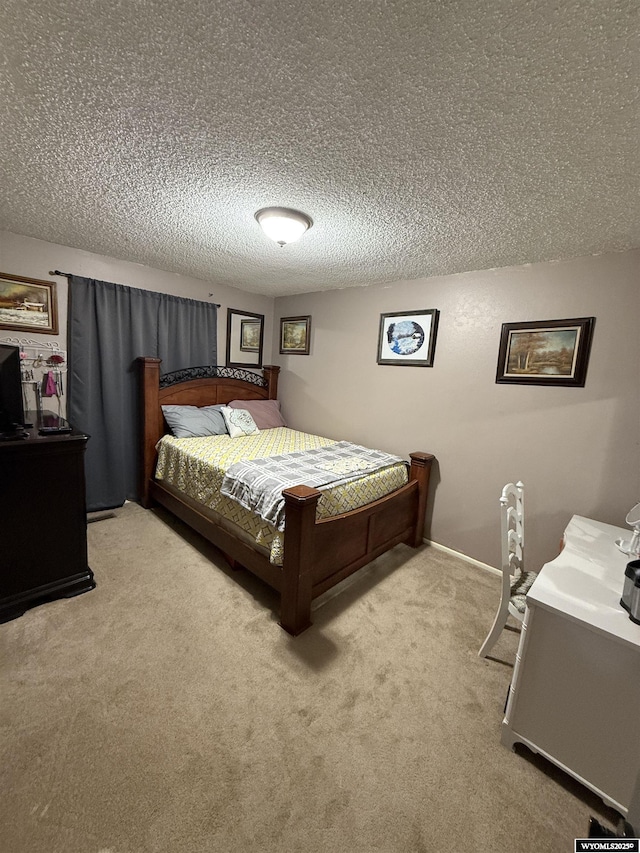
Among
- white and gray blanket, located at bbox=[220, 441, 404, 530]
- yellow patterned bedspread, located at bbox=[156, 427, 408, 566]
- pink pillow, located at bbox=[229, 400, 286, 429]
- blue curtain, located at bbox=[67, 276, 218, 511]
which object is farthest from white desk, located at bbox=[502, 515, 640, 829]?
blue curtain, located at bbox=[67, 276, 218, 511]

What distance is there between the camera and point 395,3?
0.77 metres

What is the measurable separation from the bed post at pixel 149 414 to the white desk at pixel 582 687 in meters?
3.13

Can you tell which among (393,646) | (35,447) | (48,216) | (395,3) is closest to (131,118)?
(395,3)

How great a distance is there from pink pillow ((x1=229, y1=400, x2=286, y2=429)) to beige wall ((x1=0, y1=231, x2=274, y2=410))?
566mm

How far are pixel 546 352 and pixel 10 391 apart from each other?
349cm

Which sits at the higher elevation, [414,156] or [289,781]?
[414,156]

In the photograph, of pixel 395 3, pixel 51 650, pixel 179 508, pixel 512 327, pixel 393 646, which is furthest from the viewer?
pixel 179 508

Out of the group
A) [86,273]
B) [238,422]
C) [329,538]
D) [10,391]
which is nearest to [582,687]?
[329,538]

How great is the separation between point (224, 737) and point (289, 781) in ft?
1.00

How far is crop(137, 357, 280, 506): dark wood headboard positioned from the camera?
3139 mm

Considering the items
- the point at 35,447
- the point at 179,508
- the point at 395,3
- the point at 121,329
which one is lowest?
the point at 179,508

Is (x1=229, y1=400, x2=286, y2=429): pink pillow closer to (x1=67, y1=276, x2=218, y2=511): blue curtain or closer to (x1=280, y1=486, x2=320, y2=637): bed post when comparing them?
(x1=67, y1=276, x2=218, y2=511): blue curtain

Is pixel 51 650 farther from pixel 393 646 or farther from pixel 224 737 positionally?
pixel 393 646

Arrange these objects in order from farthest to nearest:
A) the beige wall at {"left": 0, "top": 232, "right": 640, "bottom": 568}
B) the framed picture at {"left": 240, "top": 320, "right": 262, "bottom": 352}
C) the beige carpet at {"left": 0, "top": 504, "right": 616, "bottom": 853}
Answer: the framed picture at {"left": 240, "top": 320, "right": 262, "bottom": 352}
the beige wall at {"left": 0, "top": 232, "right": 640, "bottom": 568}
the beige carpet at {"left": 0, "top": 504, "right": 616, "bottom": 853}
